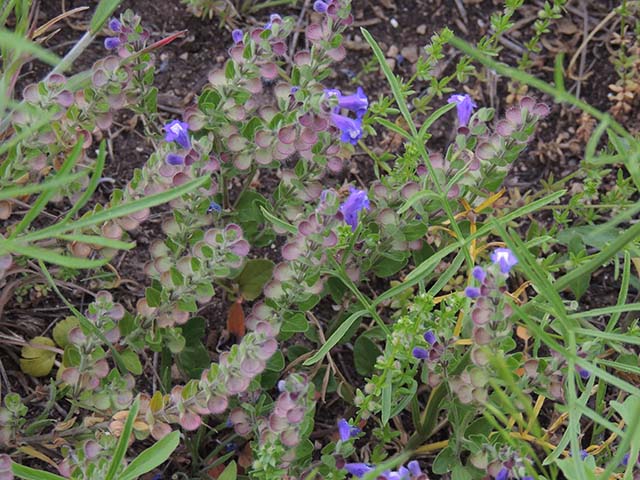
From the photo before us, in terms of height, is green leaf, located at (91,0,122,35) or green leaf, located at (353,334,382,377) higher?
green leaf, located at (91,0,122,35)

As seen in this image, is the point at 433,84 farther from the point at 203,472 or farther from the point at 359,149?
the point at 203,472

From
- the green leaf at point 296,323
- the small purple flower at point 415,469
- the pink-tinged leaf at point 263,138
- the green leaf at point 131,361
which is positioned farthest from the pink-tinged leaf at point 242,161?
the small purple flower at point 415,469

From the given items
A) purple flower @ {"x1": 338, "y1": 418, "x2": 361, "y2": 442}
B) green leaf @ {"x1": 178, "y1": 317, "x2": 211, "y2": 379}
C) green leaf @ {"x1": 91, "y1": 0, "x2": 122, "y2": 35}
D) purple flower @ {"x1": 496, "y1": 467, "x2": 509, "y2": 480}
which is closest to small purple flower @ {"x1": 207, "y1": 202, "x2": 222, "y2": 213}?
green leaf @ {"x1": 178, "y1": 317, "x2": 211, "y2": 379}

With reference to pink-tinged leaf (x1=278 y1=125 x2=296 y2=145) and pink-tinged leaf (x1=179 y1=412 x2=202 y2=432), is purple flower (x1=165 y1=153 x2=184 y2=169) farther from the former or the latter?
pink-tinged leaf (x1=179 y1=412 x2=202 y2=432)

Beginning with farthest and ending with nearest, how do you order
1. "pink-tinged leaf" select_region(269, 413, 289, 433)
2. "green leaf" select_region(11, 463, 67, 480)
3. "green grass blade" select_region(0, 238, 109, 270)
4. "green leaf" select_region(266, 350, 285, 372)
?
"green leaf" select_region(266, 350, 285, 372), "pink-tinged leaf" select_region(269, 413, 289, 433), "green leaf" select_region(11, 463, 67, 480), "green grass blade" select_region(0, 238, 109, 270)

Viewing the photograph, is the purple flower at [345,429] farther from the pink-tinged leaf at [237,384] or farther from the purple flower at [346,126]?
the purple flower at [346,126]

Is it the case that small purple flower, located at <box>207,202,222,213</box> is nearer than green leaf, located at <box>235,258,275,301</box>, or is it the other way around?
small purple flower, located at <box>207,202,222,213</box>

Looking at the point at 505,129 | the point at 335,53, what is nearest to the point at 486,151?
the point at 505,129
